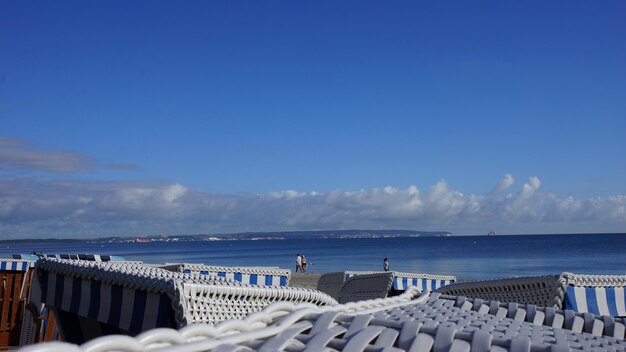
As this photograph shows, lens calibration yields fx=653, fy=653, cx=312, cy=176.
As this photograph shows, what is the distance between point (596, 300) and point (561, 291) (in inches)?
12.0

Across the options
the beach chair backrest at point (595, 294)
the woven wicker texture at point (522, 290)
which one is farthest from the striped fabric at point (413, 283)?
the beach chair backrest at point (595, 294)

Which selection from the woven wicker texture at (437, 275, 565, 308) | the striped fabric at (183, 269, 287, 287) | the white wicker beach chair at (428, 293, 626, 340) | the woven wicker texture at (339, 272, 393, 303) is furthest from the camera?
the woven wicker texture at (339, 272, 393, 303)

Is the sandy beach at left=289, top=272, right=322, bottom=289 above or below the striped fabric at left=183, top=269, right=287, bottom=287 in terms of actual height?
below

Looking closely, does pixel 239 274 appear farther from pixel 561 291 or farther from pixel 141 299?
pixel 141 299

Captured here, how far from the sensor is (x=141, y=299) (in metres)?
2.48

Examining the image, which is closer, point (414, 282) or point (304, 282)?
point (414, 282)

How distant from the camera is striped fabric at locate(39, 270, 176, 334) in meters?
2.41

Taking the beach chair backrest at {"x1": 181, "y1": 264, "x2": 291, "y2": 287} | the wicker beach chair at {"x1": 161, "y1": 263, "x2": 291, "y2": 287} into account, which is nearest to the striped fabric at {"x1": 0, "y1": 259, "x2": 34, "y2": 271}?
the wicker beach chair at {"x1": 161, "y1": 263, "x2": 291, "y2": 287}

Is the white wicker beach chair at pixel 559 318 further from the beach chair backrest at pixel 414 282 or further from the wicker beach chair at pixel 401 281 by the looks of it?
the beach chair backrest at pixel 414 282

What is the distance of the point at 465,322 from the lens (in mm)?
1801

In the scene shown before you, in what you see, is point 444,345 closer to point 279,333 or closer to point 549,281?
point 279,333

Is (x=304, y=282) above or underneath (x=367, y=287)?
underneath

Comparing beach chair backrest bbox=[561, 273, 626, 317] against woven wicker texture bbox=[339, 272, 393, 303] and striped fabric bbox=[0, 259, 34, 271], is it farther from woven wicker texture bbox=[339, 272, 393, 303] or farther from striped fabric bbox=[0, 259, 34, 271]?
striped fabric bbox=[0, 259, 34, 271]

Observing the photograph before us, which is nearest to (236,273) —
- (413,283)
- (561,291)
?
(413,283)
